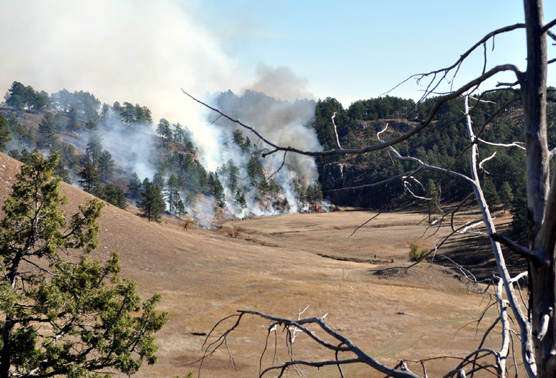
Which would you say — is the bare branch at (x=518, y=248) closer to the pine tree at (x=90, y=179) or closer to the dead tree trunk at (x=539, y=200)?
the dead tree trunk at (x=539, y=200)

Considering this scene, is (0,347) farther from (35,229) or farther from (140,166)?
(140,166)

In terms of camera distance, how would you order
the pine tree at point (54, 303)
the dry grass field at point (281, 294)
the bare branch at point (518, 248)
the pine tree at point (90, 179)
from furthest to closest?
1. the pine tree at point (90, 179)
2. the dry grass field at point (281, 294)
3. the pine tree at point (54, 303)
4. the bare branch at point (518, 248)

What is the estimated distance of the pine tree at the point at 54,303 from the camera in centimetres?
1334

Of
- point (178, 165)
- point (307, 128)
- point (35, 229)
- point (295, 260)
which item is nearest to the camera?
point (35, 229)

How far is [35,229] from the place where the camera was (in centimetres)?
1459

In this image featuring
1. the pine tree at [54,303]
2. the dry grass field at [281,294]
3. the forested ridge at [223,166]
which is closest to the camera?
the pine tree at [54,303]

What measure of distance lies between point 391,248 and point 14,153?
63389 millimetres

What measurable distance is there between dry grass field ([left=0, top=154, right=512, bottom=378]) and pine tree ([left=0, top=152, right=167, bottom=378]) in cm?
824

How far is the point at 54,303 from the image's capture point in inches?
523

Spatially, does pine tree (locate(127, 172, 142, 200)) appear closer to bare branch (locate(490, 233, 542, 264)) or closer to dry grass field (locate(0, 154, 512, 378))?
dry grass field (locate(0, 154, 512, 378))

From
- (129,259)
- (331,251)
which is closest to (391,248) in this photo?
(331,251)

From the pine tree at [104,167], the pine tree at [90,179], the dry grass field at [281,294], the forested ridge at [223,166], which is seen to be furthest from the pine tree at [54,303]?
the pine tree at [104,167]

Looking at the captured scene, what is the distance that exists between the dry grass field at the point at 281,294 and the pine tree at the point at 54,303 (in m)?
8.24

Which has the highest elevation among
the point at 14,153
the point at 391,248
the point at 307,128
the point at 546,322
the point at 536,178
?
the point at 307,128
